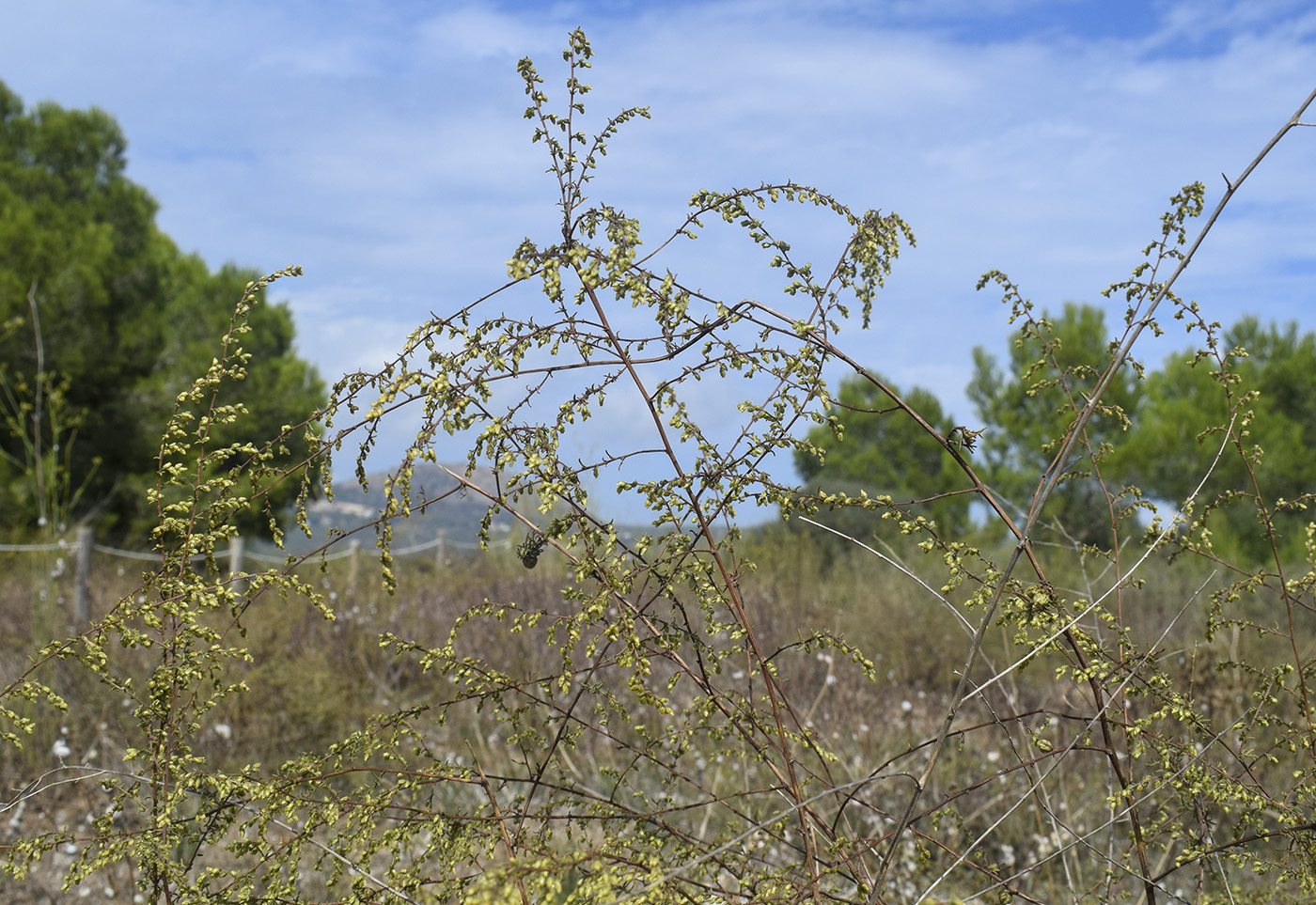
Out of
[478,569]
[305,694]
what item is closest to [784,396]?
[305,694]

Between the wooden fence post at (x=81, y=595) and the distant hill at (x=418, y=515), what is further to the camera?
the wooden fence post at (x=81, y=595)

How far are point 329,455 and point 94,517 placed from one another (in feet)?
62.9

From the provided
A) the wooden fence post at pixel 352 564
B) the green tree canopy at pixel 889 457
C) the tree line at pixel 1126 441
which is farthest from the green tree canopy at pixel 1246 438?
the wooden fence post at pixel 352 564

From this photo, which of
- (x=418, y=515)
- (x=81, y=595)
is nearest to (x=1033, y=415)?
(x=418, y=515)

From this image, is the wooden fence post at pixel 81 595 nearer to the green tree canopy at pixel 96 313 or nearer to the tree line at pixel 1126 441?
A: the green tree canopy at pixel 96 313

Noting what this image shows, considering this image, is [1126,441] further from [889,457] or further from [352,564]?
[352,564]

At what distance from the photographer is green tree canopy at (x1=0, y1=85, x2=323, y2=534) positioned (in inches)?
692

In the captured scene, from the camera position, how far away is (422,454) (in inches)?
60.0

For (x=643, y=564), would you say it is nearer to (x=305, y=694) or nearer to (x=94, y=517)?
(x=305, y=694)

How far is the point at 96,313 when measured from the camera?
1838 centimetres

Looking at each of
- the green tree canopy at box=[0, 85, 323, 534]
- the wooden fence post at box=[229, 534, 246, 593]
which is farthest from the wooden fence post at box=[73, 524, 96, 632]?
the green tree canopy at box=[0, 85, 323, 534]

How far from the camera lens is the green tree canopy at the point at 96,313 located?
17.6 m

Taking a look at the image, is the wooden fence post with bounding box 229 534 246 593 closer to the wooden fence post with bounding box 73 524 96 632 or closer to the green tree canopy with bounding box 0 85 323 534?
the wooden fence post with bounding box 73 524 96 632

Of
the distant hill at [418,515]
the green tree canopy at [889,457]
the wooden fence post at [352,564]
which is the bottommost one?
the wooden fence post at [352,564]
